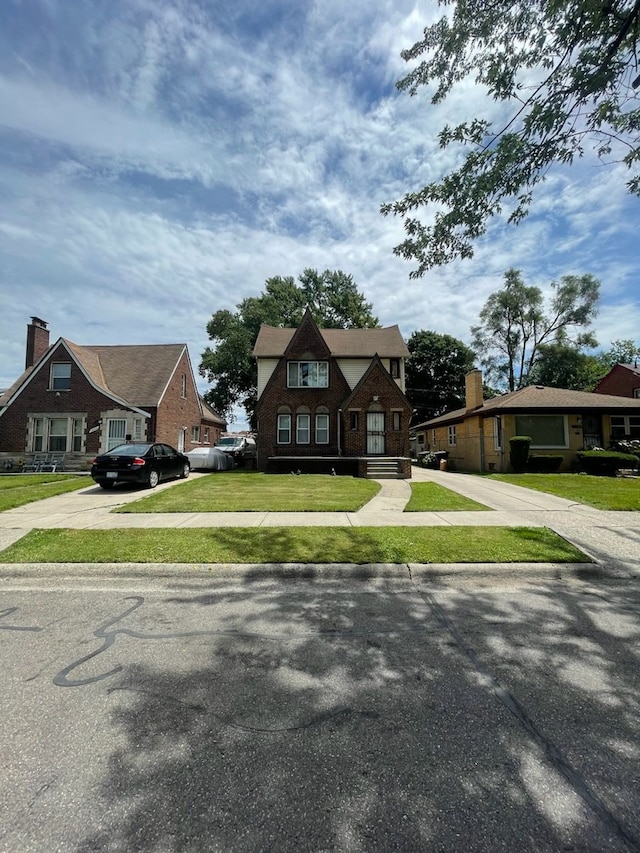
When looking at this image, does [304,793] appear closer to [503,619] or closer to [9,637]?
[503,619]

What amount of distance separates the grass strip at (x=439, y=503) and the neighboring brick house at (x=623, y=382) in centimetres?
3180

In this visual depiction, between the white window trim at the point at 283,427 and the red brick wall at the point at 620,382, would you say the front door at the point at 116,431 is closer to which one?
the white window trim at the point at 283,427

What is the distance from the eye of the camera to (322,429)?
23.9 metres

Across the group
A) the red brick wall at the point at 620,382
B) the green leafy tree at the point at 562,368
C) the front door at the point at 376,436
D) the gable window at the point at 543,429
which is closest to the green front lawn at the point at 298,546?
the front door at the point at 376,436

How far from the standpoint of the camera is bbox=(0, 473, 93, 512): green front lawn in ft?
38.1

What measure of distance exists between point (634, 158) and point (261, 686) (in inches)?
301

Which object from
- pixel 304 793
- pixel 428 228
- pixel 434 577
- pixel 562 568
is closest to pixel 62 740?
pixel 304 793

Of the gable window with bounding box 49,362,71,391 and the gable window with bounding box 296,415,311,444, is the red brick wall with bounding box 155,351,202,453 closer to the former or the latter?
the gable window with bounding box 49,362,71,391

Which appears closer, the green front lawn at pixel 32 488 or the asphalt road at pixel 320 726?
the asphalt road at pixel 320 726

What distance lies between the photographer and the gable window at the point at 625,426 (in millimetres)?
22578

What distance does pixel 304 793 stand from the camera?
2.15 meters

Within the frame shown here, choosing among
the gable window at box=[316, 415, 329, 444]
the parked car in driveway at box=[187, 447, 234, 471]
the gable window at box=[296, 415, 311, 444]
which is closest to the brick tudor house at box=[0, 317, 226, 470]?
the parked car in driveway at box=[187, 447, 234, 471]

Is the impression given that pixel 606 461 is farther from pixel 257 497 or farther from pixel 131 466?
pixel 131 466

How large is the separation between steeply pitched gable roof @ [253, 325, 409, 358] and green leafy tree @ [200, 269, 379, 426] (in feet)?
30.8
